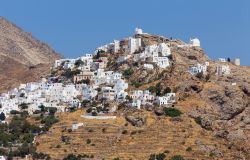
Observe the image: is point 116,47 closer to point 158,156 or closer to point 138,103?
point 138,103

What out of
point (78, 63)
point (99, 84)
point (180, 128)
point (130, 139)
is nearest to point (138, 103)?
point (180, 128)

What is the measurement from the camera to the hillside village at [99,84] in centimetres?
10119

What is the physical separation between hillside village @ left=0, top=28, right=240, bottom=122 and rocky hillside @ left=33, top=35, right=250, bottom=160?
236 cm

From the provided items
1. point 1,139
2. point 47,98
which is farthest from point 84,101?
point 1,139

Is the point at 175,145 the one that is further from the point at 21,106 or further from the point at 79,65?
the point at 79,65

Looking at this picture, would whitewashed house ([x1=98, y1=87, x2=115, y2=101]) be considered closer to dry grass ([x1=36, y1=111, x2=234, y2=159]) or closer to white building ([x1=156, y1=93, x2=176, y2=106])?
white building ([x1=156, y1=93, x2=176, y2=106])

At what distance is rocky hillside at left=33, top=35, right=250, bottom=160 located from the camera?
87.2m

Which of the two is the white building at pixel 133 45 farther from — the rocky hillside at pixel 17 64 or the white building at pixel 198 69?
the rocky hillside at pixel 17 64

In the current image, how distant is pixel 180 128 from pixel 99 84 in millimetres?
21735

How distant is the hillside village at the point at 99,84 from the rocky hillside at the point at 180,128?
2.36 meters

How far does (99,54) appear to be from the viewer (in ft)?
392

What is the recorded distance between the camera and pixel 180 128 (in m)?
90.3

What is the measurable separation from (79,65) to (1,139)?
91.7ft

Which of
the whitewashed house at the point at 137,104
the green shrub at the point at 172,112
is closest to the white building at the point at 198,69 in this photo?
the whitewashed house at the point at 137,104
